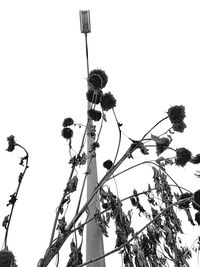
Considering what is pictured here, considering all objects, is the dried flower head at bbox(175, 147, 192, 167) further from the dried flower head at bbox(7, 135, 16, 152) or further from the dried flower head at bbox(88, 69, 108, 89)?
the dried flower head at bbox(7, 135, 16, 152)

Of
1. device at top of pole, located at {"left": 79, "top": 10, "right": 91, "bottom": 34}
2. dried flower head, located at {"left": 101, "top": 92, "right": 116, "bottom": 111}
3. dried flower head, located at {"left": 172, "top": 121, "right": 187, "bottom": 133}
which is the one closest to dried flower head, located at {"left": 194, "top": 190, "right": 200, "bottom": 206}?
dried flower head, located at {"left": 172, "top": 121, "right": 187, "bottom": 133}

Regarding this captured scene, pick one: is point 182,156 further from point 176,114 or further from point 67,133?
point 67,133

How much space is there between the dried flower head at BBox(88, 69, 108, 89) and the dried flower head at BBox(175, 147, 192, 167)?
1.73ft

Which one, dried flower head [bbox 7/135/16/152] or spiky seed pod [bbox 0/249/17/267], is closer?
spiky seed pod [bbox 0/249/17/267]

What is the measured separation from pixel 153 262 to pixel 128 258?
0.72 ft

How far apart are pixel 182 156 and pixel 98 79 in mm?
588

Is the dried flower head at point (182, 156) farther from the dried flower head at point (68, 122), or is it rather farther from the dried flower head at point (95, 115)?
the dried flower head at point (68, 122)

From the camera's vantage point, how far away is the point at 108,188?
1858 millimetres

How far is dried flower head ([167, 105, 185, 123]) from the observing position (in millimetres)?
1734

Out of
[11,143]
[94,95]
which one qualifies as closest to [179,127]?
[94,95]

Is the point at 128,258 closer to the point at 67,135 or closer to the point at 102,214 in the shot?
the point at 102,214

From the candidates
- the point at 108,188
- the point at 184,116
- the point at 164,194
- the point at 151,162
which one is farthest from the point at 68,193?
the point at 184,116

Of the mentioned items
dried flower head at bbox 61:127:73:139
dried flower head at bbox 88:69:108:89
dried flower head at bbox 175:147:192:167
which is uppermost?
dried flower head at bbox 88:69:108:89

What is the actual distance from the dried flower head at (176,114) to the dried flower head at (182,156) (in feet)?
0.49
